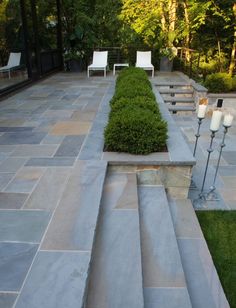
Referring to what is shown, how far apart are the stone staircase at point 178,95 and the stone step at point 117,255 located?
15.0ft

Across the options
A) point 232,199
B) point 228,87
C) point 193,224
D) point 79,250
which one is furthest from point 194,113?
point 79,250

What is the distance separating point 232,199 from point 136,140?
1.21m

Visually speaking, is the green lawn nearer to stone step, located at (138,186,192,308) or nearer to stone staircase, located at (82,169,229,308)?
stone staircase, located at (82,169,229,308)

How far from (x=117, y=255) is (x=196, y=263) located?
2.14ft

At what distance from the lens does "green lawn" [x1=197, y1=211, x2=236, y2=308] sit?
2.08 m

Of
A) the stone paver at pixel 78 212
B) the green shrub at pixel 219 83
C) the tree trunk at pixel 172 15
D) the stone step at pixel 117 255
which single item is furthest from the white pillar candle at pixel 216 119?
the tree trunk at pixel 172 15

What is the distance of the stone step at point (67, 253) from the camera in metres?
1.44

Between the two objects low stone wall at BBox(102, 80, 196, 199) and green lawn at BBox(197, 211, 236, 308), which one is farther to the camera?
low stone wall at BBox(102, 80, 196, 199)

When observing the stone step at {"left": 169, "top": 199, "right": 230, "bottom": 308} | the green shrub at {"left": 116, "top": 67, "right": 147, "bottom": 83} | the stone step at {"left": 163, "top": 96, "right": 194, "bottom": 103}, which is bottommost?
the stone step at {"left": 169, "top": 199, "right": 230, "bottom": 308}

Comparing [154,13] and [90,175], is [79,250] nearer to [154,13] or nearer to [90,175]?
[90,175]

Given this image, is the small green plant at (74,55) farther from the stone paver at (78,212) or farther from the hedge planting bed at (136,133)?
the stone paver at (78,212)

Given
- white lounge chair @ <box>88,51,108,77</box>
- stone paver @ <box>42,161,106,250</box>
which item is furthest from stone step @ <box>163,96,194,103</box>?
stone paver @ <box>42,161,106,250</box>

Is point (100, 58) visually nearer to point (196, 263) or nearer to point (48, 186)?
point (48, 186)

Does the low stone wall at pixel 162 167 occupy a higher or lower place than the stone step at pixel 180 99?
higher
